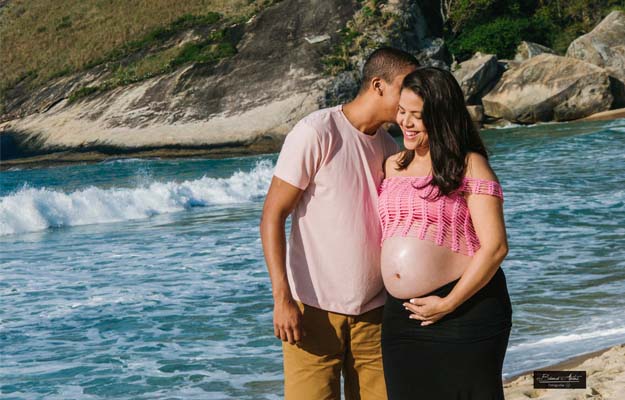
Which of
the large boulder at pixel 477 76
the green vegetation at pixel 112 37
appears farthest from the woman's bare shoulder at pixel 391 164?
the green vegetation at pixel 112 37

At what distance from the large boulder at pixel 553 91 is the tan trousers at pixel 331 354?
30.5 metres

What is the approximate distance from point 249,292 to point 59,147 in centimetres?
2863

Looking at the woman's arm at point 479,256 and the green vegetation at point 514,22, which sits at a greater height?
the woman's arm at point 479,256

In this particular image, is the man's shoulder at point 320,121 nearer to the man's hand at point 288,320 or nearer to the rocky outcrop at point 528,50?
the man's hand at point 288,320

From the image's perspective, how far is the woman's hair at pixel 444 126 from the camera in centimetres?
330

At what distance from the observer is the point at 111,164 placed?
102 ft

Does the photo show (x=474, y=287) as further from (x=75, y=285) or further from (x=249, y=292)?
(x=75, y=285)

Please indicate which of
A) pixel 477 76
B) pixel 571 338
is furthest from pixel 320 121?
pixel 477 76

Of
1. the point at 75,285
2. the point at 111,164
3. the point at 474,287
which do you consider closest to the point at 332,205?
the point at 474,287

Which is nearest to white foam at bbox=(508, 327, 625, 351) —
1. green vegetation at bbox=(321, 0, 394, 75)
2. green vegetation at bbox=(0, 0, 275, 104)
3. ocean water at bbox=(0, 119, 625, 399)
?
ocean water at bbox=(0, 119, 625, 399)

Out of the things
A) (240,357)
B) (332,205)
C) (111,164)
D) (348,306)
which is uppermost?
(332,205)

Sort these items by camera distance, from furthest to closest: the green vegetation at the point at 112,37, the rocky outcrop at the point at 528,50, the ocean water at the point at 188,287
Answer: the green vegetation at the point at 112,37, the rocky outcrop at the point at 528,50, the ocean water at the point at 188,287

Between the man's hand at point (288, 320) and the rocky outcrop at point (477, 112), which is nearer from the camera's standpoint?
the man's hand at point (288, 320)

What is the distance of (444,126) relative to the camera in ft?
10.9
